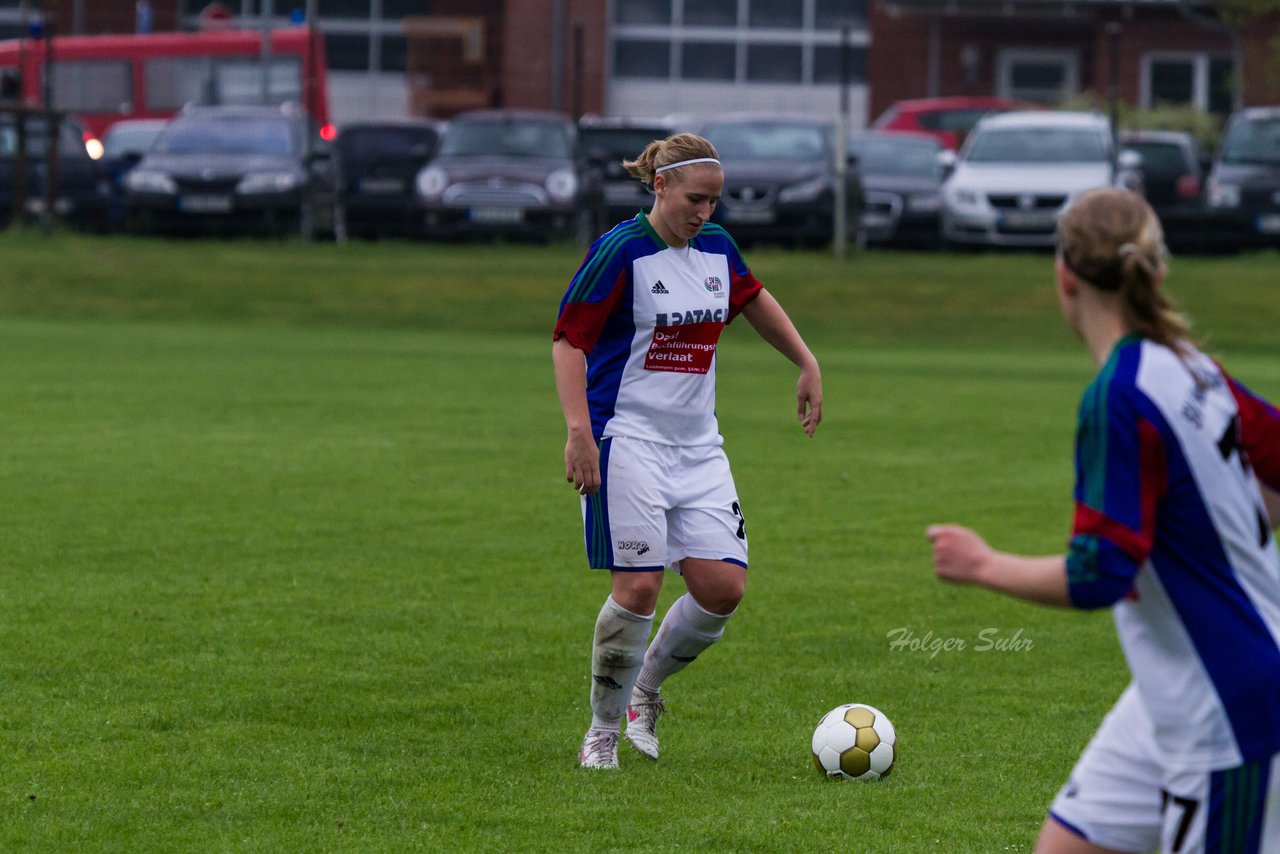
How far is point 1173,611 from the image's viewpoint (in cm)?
328

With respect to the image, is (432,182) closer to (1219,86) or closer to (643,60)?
(643,60)

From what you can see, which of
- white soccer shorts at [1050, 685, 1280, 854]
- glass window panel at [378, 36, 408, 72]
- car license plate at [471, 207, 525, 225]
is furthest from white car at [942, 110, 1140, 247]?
glass window panel at [378, 36, 408, 72]

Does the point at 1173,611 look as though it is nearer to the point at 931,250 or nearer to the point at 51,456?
the point at 51,456

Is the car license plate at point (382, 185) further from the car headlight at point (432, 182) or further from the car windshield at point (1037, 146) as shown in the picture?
the car windshield at point (1037, 146)

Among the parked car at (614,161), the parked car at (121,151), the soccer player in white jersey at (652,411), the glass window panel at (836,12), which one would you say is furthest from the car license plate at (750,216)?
the glass window panel at (836,12)

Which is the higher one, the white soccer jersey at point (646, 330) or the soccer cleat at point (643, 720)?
the white soccer jersey at point (646, 330)

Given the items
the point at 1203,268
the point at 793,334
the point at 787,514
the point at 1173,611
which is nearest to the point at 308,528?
the point at 787,514

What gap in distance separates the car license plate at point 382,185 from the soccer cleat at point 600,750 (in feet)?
69.0

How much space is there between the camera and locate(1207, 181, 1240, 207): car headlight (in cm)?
2470

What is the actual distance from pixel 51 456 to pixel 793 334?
283 inches

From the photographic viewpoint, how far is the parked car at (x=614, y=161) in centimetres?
2483

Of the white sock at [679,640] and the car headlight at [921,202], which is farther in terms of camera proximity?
the car headlight at [921,202]

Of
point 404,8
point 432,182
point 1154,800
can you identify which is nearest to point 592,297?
point 1154,800

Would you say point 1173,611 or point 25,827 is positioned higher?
point 1173,611
